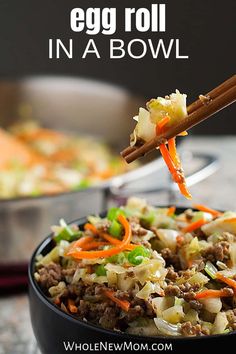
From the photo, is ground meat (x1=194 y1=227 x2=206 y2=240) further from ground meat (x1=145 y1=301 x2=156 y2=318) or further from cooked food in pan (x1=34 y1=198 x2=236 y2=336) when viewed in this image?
ground meat (x1=145 y1=301 x2=156 y2=318)

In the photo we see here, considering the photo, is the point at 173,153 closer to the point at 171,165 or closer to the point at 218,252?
the point at 171,165

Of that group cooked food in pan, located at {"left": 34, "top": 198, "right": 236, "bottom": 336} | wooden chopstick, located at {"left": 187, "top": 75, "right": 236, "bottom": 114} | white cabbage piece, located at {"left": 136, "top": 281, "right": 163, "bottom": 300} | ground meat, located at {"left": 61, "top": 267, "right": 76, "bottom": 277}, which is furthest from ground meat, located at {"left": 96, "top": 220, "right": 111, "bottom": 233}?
wooden chopstick, located at {"left": 187, "top": 75, "right": 236, "bottom": 114}

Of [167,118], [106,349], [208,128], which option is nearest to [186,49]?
[167,118]

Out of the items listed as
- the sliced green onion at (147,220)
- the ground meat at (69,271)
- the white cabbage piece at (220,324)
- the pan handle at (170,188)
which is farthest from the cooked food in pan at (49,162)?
the white cabbage piece at (220,324)

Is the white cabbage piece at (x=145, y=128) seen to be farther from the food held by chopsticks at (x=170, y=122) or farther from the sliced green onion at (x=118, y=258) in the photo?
the sliced green onion at (x=118, y=258)

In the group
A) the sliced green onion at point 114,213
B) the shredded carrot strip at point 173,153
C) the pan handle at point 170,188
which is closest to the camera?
the shredded carrot strip at point 173,153

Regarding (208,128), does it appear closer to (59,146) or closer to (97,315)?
(59,146)
